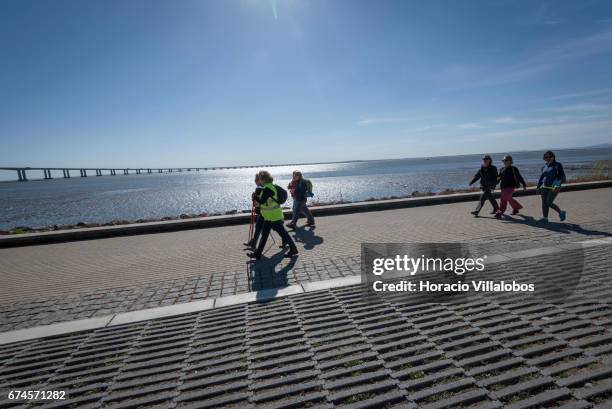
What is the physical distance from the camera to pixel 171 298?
4.43 meters

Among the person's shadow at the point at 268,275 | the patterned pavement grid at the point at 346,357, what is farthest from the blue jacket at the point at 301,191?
the patterned pavement grid at the point at 346,357

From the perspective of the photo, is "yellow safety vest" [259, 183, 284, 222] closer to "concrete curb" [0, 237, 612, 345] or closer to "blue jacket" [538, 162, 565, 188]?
"concrete curb" [0, 237, 612, 345]

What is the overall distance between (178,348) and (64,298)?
291 cm

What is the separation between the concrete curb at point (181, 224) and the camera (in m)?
8.36

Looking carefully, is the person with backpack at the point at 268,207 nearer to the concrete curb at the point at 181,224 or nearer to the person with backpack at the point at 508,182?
the concrete curb at the point at 181,224

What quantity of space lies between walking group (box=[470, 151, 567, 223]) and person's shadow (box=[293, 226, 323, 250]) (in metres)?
4.94

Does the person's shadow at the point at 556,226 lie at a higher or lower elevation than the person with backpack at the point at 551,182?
lower

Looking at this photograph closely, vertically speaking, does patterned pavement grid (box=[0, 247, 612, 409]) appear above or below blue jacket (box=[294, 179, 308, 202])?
below

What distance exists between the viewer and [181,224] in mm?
9445

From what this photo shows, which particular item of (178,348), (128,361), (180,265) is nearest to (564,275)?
(178,348)

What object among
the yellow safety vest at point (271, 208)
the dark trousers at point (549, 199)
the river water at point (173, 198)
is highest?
the yellow safety vest at point (271, 208)

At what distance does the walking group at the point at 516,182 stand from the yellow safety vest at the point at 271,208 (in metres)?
5.98

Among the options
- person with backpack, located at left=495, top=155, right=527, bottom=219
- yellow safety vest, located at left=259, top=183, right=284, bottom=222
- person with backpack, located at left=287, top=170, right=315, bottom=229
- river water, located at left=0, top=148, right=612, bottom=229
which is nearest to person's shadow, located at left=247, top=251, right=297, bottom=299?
yellow safety vest, located at left=259, top=183, right=284, bottom=222

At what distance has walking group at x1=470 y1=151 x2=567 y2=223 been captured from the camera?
7.52m
